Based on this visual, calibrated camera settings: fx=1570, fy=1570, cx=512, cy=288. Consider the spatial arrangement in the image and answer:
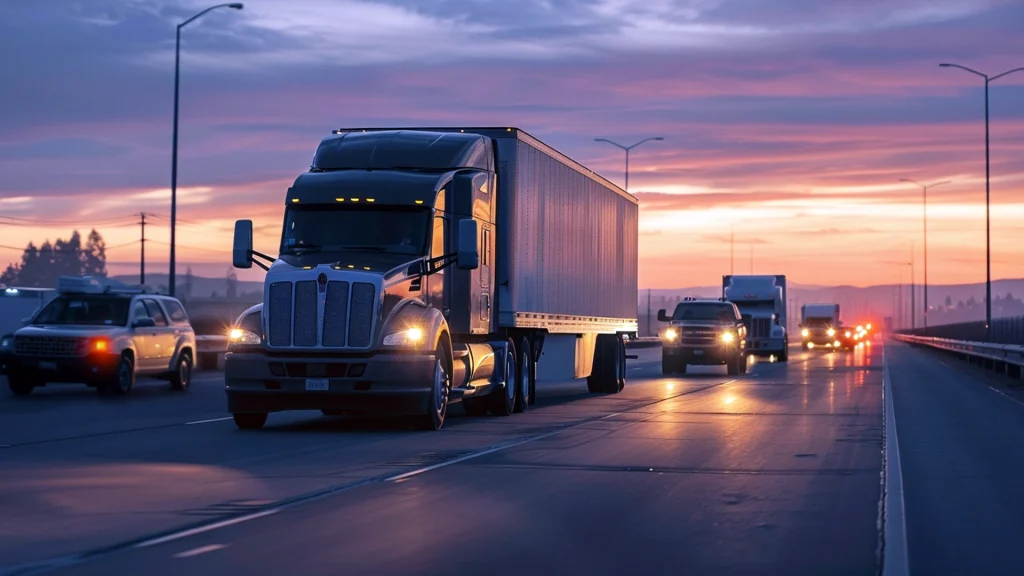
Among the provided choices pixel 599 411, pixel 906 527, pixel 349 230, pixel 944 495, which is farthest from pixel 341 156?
pixel 906 527

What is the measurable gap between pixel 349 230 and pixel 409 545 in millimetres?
10914

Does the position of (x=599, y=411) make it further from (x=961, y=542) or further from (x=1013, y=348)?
(x=1013, y=348)

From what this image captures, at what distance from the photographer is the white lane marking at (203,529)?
9.66m

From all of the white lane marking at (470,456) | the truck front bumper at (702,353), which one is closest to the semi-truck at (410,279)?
the white lane marking at (470,456)

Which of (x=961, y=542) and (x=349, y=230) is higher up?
(x=349, y=230)

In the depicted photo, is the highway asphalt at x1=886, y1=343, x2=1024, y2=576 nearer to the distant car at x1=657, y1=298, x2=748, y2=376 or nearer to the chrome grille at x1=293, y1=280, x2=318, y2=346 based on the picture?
the chrome grille at x1=293, y1=280, x2=318, y2=346

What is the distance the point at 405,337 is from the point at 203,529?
8.91 metres

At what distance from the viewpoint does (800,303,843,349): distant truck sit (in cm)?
8606

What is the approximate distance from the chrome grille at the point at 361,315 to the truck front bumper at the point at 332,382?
0.24 metres

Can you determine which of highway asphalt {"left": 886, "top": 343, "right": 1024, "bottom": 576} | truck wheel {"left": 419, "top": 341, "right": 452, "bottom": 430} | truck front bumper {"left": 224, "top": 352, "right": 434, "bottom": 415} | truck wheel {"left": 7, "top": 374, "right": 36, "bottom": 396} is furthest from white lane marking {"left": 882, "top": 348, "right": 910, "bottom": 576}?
truck wheel {"left": 7, "top": 374, "right": 36, "bottom": 396}

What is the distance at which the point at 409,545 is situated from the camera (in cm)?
967

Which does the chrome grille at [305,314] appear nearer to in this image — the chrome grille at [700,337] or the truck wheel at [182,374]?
the truck wheel at [182,374]

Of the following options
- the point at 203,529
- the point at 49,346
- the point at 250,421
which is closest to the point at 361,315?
the point at 250,421

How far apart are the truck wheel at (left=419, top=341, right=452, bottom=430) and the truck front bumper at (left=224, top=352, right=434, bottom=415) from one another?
0.28 m
